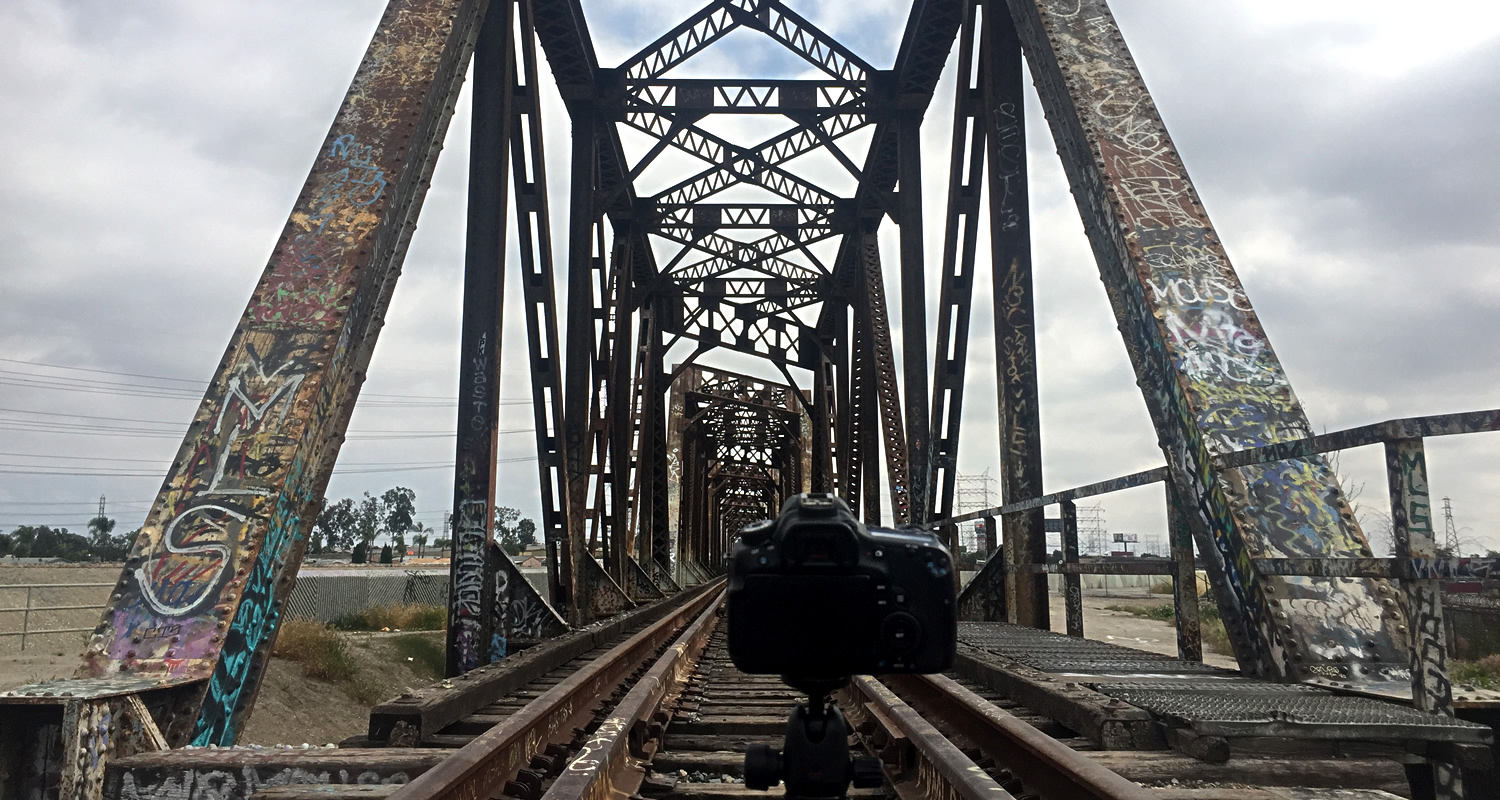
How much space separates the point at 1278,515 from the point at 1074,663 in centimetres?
121

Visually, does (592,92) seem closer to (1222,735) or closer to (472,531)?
(472,531)

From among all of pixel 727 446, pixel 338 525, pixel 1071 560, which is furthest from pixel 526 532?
pixel 1071 560

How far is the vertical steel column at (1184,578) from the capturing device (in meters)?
4.42

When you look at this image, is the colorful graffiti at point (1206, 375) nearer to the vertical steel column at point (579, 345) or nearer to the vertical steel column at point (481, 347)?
the vertical steel column at point (481, 347)

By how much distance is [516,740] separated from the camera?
116 inches

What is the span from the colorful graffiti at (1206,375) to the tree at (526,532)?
94.0 meters

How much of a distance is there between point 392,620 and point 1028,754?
60.9ft

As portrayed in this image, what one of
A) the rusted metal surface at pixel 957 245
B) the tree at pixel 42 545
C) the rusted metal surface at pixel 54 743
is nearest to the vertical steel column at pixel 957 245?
the rusted metal surface at pixel 957 245

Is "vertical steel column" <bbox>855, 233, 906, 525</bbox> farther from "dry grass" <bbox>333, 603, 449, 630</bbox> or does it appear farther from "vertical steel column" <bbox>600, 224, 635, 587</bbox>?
"dry grass" <bbox>333, 603, 449, 630</bbox>

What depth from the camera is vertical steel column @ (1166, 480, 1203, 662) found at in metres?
4.42

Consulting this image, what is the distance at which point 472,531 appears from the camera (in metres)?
6.05

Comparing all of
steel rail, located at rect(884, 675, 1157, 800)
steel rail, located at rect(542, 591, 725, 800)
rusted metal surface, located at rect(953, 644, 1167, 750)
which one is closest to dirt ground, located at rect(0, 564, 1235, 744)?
steel rail, located at rect(542, 591, 725, 800)

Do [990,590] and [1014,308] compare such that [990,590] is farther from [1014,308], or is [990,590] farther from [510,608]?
[510,608]

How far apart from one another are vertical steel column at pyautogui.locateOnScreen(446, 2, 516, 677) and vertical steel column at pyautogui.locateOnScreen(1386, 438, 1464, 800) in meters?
4.93
